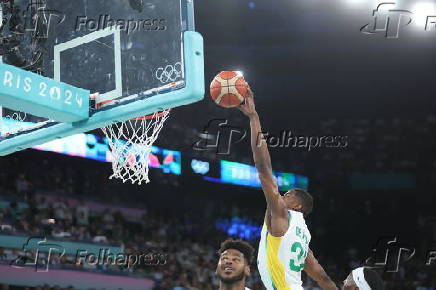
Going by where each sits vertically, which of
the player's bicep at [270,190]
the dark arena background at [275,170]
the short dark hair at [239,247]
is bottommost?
the short dark hair at [239,247]

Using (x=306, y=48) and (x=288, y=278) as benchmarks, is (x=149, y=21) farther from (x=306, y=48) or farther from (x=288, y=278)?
(x=306, y=48)

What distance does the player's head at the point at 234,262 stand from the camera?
3645 mm

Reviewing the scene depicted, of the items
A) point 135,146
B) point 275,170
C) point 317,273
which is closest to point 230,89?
point 135,146

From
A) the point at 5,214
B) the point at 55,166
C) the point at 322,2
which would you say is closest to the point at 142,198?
the point at 55,166

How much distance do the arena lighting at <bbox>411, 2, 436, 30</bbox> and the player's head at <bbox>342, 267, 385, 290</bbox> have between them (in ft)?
29.4

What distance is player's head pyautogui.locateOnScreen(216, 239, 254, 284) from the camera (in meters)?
3.64

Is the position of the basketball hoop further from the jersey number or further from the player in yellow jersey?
the jersey number

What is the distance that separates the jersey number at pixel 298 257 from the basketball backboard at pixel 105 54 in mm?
1087

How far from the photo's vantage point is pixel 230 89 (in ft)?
13.2

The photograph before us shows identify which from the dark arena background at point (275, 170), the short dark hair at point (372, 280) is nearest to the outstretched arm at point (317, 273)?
the short dark hair at point (372, 280)

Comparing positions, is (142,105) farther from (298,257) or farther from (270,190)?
(298,257)

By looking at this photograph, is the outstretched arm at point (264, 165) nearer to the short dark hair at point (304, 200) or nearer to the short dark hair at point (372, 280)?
the short dark hair at point (304, 200)

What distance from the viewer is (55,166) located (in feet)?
49.7

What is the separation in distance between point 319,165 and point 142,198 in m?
5.38
